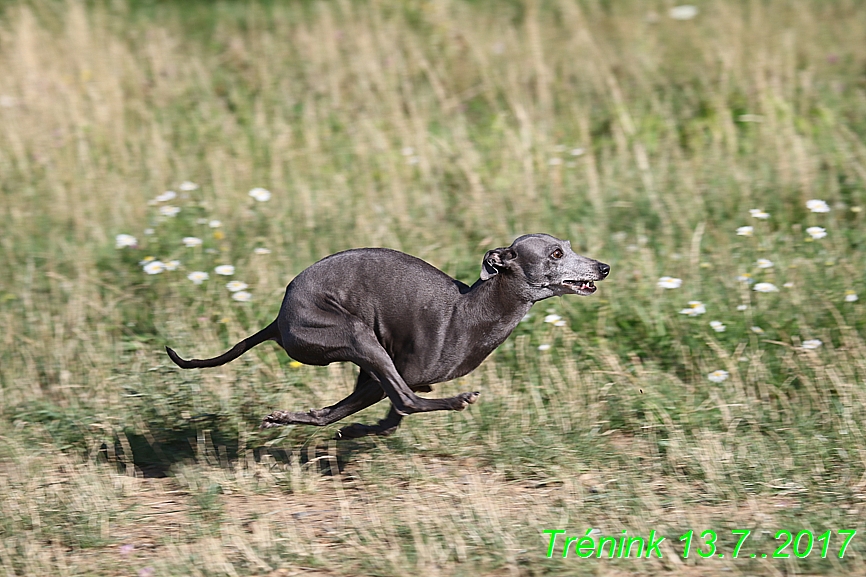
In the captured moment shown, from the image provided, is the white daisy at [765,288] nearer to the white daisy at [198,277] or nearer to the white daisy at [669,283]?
the white daisy at [669,283]

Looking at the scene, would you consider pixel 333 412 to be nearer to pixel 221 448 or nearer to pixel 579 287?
pixel 221 448

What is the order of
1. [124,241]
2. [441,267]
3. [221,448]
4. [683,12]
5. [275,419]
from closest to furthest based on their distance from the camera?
[275,419] → [221,448] → [441,267] → [124,241] → [683,12]

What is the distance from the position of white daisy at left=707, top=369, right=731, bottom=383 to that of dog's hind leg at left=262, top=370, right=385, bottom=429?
179cm

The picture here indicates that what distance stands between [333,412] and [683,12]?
6714 millimetres

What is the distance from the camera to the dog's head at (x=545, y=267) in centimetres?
451

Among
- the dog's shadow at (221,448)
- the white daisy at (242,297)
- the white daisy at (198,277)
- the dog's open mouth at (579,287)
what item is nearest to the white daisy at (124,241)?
the white daisy at (198,277)

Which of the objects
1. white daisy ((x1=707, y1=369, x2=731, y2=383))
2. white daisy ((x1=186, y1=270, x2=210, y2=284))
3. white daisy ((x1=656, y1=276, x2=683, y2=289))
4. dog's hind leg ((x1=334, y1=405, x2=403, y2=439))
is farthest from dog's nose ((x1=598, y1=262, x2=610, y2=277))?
white daisy ((x1=186, y1=270, x2=210, y2=284))

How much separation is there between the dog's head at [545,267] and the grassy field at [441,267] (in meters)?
0.90

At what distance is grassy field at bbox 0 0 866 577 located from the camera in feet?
14.7

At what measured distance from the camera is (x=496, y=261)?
14.8ft

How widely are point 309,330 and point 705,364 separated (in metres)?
2.27

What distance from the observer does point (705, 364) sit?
5.70 m

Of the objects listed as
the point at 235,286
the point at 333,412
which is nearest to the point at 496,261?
the point at 333,412

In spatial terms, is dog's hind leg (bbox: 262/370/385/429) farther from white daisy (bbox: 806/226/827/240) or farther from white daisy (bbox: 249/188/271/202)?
white daisy (bbox: 806/226/827/240)
